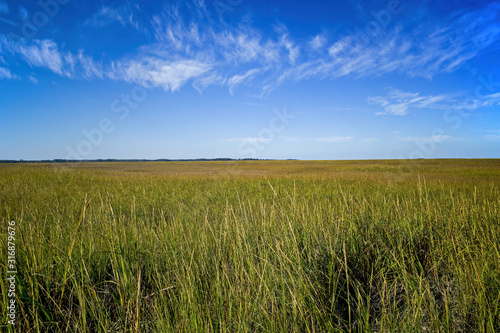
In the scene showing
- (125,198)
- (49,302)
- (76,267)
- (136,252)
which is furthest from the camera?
(125,198)

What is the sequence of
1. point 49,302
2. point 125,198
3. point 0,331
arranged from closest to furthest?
point 0,331, point 49,302, point 125,198

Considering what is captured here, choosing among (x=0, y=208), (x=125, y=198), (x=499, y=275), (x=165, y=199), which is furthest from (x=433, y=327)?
(x=0, y=208)

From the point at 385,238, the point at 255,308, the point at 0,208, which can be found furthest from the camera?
the point at 0,208

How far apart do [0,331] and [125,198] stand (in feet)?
19.6

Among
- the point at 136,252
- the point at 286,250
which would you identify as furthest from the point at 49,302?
the point at 286,250

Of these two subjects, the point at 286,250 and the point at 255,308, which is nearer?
the point at 255,308

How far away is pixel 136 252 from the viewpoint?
236 centimetres

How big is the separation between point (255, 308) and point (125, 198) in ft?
21.9

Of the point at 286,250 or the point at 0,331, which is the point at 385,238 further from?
the point at 0,331

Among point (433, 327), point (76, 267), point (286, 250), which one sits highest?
point (286, 250)

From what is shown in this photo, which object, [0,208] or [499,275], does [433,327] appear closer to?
[499,275]

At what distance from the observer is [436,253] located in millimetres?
2506

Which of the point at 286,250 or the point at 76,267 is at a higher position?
the point at 286,250

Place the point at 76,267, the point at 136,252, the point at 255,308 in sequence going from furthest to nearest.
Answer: the point at 136,252 < the point at 76,267 < the point at 255,308
